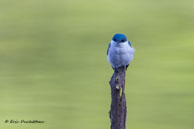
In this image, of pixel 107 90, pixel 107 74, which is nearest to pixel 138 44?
pixel 107 74

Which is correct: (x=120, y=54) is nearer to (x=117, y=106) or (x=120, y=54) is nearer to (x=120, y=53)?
(x=120, y=53)

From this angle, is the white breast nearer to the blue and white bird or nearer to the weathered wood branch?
the blue and white bird

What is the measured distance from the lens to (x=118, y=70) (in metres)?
5.09

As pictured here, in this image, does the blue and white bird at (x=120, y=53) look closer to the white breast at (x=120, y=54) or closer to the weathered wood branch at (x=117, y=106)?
the white breast at (x=120, y=54)

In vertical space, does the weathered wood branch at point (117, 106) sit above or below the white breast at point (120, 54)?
below

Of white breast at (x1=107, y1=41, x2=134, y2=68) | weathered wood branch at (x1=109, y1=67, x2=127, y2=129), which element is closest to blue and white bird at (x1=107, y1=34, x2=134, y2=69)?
white breast at (x1=107, y1=41, x2=134, y2=68)

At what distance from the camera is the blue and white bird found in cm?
525

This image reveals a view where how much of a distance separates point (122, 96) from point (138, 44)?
7.75 metres

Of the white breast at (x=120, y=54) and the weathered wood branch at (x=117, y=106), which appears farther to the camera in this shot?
the white breast at (x=120, y=54)

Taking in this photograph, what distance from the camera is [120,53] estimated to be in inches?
209

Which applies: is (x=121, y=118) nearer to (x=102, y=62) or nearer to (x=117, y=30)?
(x=102, y=62)

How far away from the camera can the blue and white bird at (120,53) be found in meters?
5.25

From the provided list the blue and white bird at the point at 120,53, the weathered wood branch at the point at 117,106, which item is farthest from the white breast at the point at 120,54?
the weathered wood branch at the point at 117,106

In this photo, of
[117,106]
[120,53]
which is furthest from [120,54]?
[117,106]
